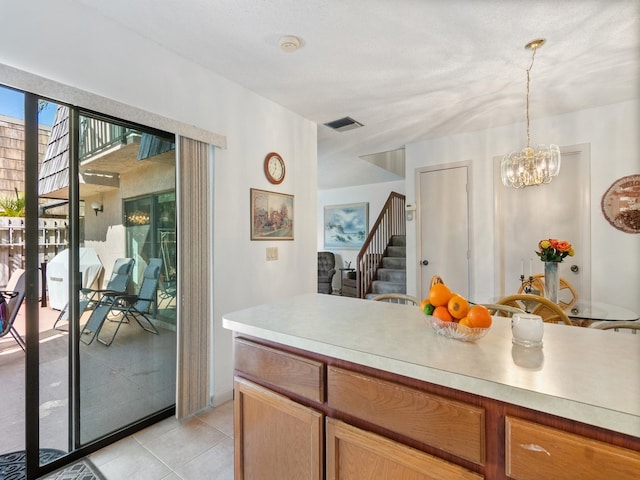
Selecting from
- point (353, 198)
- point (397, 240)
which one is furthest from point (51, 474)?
point (353, 198)

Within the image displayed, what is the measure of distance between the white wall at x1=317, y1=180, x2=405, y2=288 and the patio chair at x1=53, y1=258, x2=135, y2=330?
596 centimetres

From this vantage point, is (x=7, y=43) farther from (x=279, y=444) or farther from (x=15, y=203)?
(x=279, y=444)

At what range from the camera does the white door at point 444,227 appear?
3994 mm

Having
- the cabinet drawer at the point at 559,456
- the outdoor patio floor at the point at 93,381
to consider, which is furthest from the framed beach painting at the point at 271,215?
the cabinet drawer at the point at 559,456

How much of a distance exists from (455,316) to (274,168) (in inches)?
95.9

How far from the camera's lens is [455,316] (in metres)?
1.10

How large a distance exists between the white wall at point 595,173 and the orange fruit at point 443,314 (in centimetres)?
308

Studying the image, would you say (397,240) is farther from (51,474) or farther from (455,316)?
(51,474)

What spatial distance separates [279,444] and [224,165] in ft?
6.92

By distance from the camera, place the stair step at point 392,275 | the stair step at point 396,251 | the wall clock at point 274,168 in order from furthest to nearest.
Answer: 1. the stair step at point 396,251
2. the stair step at point 392,275
3. the wall clock at point 274,168

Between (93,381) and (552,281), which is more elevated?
(552,281)

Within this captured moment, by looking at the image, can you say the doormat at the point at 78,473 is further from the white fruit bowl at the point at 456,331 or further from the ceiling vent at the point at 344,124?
the ceiling vent at the point at 344,124

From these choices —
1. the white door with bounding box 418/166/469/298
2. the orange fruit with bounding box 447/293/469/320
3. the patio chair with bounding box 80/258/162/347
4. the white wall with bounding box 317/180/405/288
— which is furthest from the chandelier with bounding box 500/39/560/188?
the white wall with bounding box 317/180/405/288

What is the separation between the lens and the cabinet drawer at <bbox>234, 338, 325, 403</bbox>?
3.78 feet
